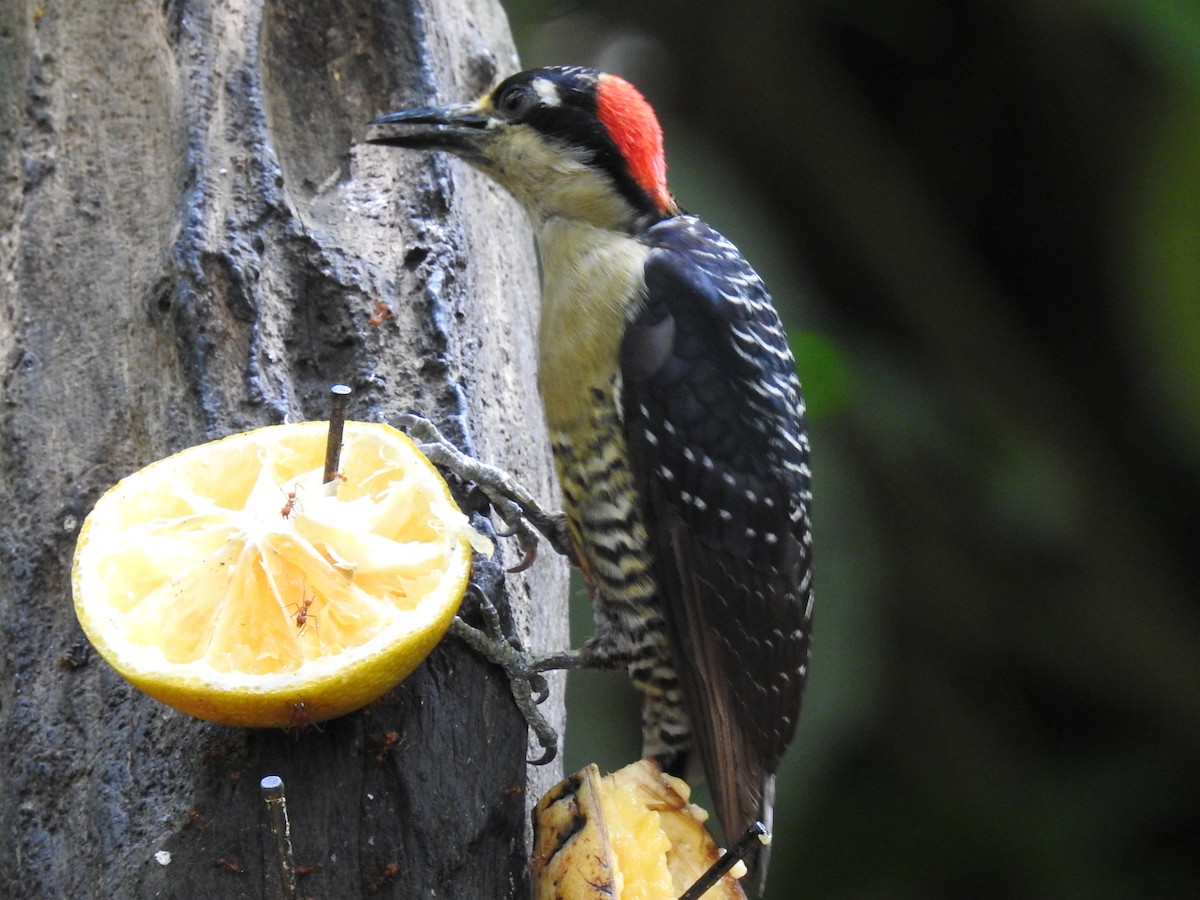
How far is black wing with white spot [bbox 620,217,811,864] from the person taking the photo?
2359mm

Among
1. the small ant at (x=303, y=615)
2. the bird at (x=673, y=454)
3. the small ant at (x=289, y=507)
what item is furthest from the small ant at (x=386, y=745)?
the bird at (x=673, y=454)

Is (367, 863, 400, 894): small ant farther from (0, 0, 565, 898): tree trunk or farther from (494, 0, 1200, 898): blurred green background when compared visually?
(494, 0, 1200, 898): blurred green background

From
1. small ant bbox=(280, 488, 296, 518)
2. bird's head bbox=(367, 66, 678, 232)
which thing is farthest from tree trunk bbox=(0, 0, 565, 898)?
small ant bbox=(280, 488, 296, 518)

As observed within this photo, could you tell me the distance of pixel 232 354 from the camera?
223 centimetres

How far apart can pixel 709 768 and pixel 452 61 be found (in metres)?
1.80

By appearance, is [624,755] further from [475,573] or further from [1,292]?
[1,292]

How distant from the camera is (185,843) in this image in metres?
1.71

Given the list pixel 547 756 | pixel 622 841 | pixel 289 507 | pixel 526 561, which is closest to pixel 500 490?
pixel 526 561

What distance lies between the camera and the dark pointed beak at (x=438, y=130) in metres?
2.54

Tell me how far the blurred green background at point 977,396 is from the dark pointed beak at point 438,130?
1.12 metres

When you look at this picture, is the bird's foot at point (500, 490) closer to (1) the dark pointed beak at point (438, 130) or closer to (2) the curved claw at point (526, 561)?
(2) the curved claw at point (526, 561)

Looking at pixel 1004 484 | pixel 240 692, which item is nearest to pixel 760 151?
pixel 1004 484

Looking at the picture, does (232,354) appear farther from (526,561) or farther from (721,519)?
(721,519)

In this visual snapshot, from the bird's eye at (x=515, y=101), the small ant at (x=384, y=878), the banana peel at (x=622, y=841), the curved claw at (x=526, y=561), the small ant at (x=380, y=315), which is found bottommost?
the curved claw at (x=526, y=561)
